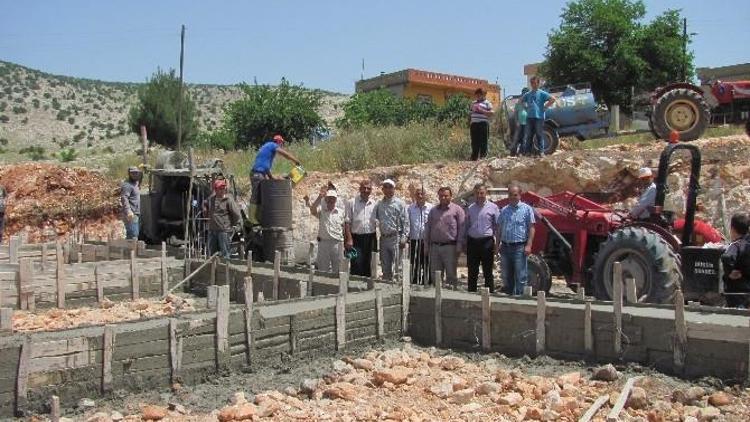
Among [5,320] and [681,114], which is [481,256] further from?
[681,114]

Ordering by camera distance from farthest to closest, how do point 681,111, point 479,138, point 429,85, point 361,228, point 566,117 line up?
point 429,85 < point 566,117 < point 479,138 < point 681,111 < point 361,228

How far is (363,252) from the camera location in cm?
1042

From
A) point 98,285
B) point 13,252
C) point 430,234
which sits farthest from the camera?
point 13,252

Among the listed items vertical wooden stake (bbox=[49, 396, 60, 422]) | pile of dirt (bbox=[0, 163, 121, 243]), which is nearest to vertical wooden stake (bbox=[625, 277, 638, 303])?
vertical wooden stake (bbox=[49, 396, 60, 422])

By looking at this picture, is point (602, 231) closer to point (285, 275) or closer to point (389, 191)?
point (389, 191)

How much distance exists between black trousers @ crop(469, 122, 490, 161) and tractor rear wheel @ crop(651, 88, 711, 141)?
305 cm

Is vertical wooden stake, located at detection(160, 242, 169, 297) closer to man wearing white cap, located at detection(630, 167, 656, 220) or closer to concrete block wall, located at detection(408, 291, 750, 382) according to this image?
concrete block wall, located at detection(408, 291, 750, 382)

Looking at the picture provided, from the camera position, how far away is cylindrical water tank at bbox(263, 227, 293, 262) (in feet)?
41.3

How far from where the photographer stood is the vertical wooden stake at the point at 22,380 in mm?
5770

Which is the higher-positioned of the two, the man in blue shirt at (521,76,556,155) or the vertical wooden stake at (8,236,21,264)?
the man in blue shirt at (521,76,556,155)

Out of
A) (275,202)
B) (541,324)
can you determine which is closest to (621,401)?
(541,324)

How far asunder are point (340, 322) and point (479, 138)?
8.93m

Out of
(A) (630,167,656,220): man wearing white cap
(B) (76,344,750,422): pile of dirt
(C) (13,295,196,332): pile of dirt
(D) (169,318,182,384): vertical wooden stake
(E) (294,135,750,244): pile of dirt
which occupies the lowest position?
(B) (76,344,750,422): pile of dirt

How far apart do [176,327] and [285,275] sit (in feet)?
11.3
